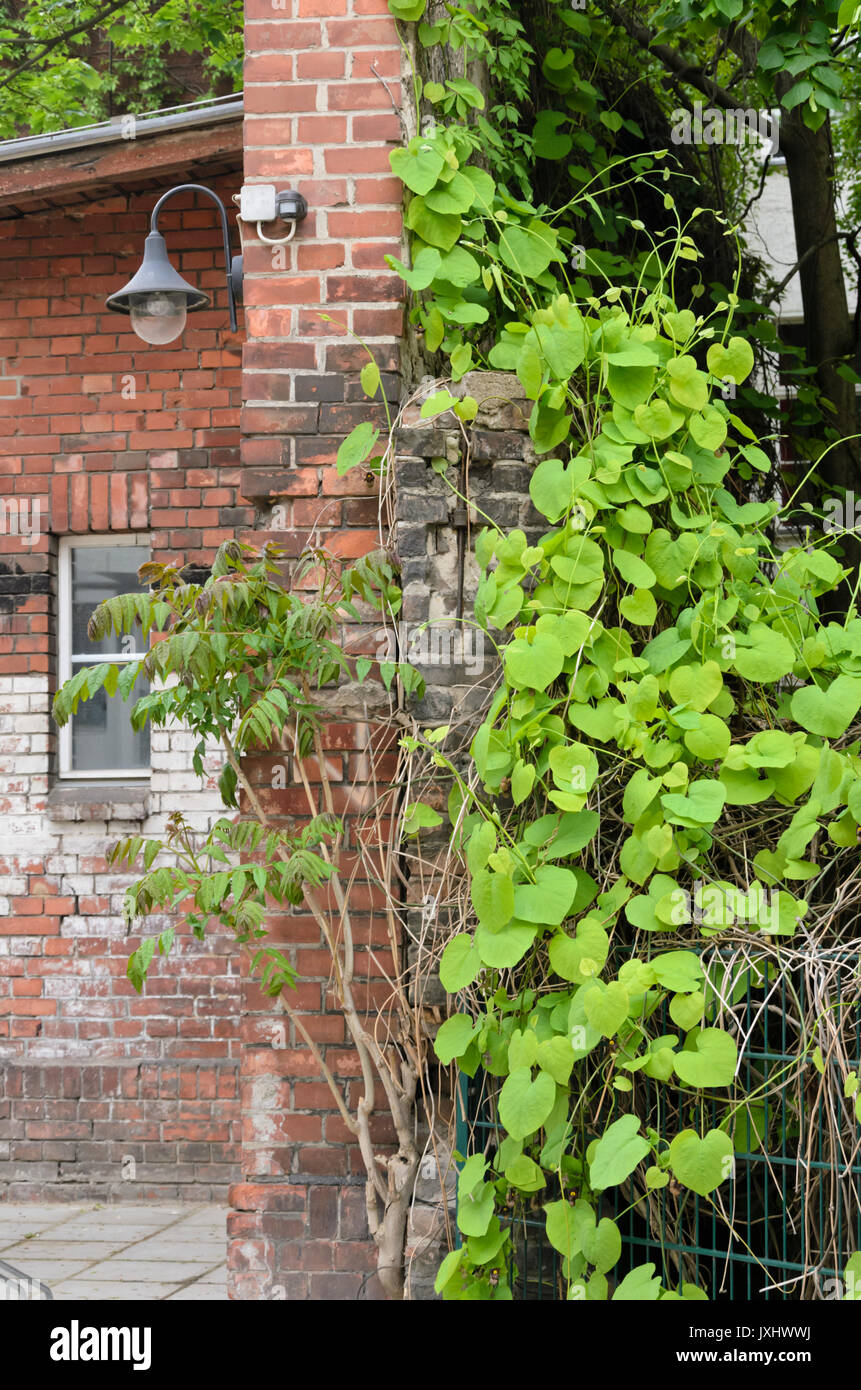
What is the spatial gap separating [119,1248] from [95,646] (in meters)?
2.44

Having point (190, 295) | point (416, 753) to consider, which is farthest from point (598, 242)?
point (416, 753)

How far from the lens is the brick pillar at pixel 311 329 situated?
3090mm

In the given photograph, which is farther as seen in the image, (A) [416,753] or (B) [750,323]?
(B) [750,323]

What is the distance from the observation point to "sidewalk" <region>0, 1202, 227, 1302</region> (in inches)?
156

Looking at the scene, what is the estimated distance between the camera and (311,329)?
3137 mm

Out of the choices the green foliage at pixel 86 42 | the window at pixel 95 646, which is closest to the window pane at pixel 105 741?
the window at pixel 95 646

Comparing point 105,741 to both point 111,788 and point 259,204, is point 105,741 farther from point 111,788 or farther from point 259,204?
point 259,204

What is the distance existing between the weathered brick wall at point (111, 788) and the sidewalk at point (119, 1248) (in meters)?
0.15

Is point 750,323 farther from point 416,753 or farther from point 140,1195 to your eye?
point 140,1195

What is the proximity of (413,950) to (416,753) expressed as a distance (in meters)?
0.48

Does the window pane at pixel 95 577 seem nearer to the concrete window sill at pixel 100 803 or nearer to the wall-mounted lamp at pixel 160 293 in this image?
the concrete window sill at pixel 100 803

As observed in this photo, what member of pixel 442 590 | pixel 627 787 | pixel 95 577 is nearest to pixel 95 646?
pixel 95 577

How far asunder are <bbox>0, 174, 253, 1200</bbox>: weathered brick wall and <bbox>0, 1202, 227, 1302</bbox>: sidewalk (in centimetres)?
15
